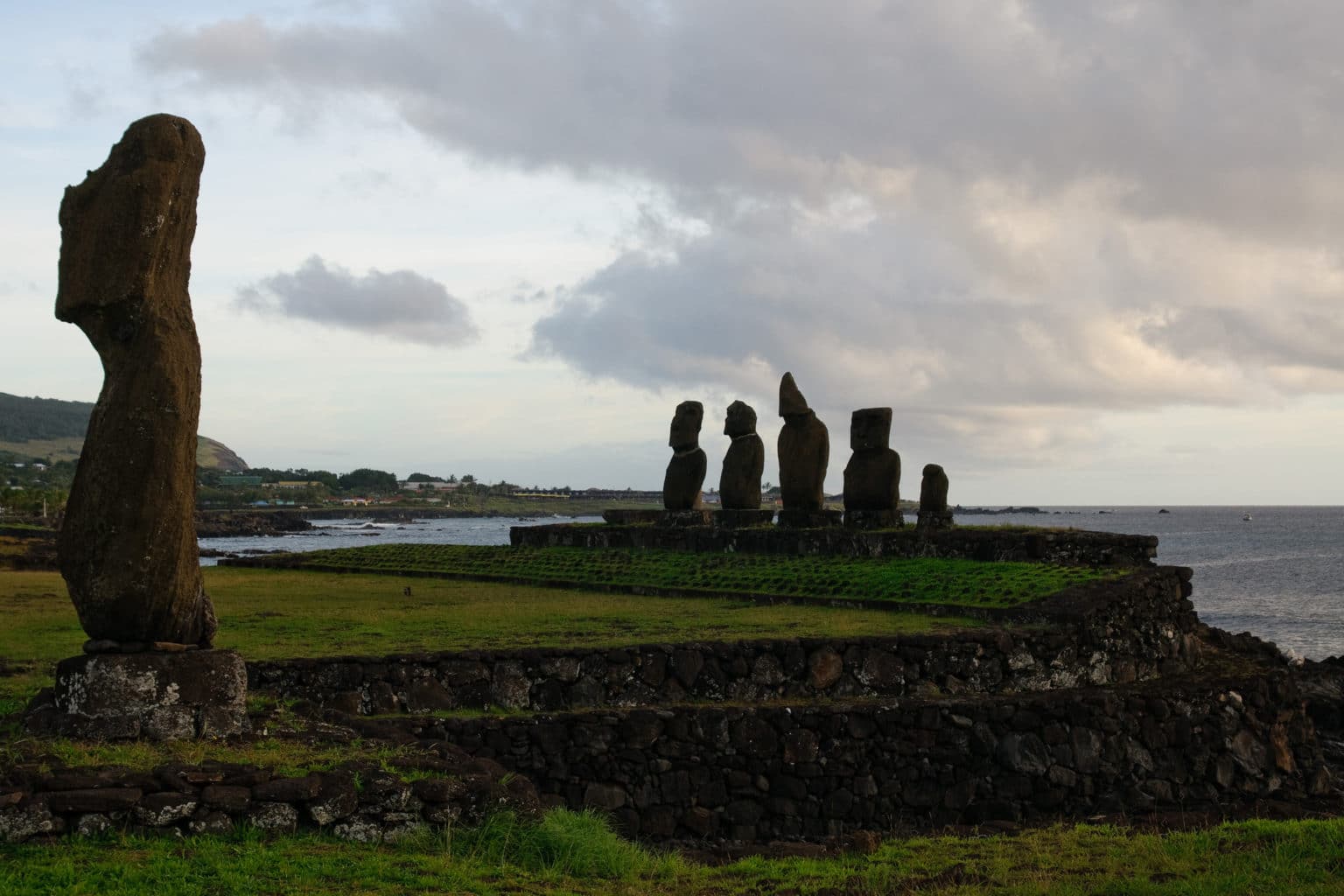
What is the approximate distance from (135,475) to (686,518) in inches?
834

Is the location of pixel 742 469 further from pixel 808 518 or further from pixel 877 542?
pixel 877 542

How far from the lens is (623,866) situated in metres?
7.48

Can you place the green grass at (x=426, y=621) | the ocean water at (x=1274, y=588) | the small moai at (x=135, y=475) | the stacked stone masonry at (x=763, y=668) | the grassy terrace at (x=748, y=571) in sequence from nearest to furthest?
the small moai at (x=135, y=475)
the stacked stone masonry at (x=763, y=668)
the green grass at (x=426, y=621)
the grassy terrace at (x=748, y=571)
the ocean water at (x=1274, y=588)

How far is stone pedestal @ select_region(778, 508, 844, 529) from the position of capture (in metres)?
27.4

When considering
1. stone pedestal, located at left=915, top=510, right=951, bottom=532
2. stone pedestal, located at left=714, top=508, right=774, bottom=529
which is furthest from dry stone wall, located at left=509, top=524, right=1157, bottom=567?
stone pedestal, located at left=915, top=510, right=951, bottom=532

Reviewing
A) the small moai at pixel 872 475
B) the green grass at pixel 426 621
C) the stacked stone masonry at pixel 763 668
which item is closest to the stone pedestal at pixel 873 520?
the small moai at pixel 872 475

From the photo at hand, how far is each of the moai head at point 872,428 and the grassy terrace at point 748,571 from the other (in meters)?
3.74

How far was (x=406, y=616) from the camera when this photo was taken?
17969 mm

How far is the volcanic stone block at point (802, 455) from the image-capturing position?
27812mm

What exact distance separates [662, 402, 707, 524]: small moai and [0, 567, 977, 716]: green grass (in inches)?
279

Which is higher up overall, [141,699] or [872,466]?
[872,466]

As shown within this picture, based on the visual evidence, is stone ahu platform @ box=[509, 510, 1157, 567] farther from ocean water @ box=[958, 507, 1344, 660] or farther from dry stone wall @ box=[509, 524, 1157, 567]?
ocean water @ box=[958, 507, 1344, 660]

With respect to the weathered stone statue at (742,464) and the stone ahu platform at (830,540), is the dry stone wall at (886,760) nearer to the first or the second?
the stone ahu platform at (830,540)

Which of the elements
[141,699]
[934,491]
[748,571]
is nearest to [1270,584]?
[934,491]
